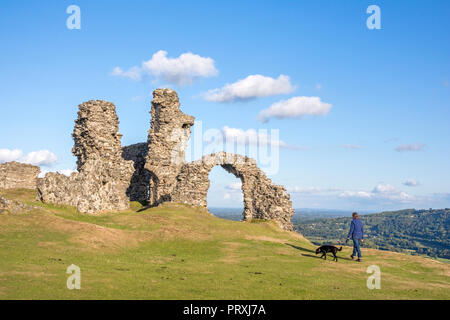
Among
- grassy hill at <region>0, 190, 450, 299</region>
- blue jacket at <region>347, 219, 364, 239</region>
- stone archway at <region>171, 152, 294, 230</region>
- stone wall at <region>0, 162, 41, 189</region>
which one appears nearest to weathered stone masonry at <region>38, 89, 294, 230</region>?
stone archway at <region>171, 152, 294, 230</region>

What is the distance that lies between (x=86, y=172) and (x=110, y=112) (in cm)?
1068

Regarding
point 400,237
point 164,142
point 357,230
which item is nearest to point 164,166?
point 164,142

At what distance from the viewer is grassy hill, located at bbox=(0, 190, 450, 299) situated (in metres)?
12.8

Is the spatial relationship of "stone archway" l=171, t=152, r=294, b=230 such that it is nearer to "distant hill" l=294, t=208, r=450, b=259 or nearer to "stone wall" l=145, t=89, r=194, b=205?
"stone wall" l=145, t=89, r=194, b=205

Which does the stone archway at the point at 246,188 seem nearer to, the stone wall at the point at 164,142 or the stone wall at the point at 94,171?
the stone wall at the point at 164,142

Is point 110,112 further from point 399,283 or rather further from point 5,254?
point 399,283

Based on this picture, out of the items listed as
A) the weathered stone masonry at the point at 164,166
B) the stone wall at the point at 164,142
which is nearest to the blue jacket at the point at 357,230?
the weathered stone masonry at the point at 164,166

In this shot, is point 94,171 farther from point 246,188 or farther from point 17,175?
point 17,175

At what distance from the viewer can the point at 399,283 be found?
52.3ft

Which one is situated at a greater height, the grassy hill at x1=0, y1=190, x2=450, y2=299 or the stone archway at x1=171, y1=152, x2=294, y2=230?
the stone archway at x1=171, y1=152, x2=294, y2=230

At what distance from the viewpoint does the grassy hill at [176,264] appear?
12.8 metres

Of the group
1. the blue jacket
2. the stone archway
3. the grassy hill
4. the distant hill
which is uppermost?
the stone archway

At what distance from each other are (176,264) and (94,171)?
18.8 metres
